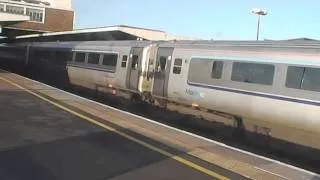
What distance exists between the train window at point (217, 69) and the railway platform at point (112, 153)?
3629mm

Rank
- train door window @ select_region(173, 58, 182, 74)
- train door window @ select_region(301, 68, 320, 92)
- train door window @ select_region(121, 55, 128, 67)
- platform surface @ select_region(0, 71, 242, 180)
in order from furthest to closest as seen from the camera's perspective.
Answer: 1. train door window @ select_region(121, 55, 128, 67)
2. train door window @ select_region(173, 58, 182, 74)
3. train door window @ select_region(301, 68, 320, 92)
4. platform surface @ select_region(0, 71, 242, 180)

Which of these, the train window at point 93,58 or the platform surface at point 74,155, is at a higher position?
the train window at point 93,58

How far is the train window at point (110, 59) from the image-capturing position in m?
26.9

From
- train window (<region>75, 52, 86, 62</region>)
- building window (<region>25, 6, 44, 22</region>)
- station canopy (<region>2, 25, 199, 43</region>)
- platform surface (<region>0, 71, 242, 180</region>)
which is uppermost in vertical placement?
building window (<region>25, 6, 44, 22</region>)

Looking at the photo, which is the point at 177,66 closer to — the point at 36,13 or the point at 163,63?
the point at 163,63

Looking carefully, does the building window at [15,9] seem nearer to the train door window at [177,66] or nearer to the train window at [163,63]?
the train window at [163,63]

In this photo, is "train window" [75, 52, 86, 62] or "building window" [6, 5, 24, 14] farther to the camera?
"building window" [6, 5, 24, 14]

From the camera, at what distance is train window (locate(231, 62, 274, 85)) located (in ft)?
51.6

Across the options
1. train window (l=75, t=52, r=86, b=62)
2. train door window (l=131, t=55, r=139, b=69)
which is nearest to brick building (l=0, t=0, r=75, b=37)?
train window (l=75, t=52, r=86, b=62)

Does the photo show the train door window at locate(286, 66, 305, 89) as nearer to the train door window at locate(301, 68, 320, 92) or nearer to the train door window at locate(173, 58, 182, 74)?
the train door window at locate(301, 68, 320, 92)

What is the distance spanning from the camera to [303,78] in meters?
14.3

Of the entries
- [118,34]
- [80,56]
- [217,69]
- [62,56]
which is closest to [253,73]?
[217,69]

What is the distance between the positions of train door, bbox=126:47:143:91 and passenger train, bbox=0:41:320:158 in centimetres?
2

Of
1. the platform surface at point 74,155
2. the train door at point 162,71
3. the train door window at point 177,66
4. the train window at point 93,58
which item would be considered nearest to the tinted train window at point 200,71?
the train door window at point 177,66
